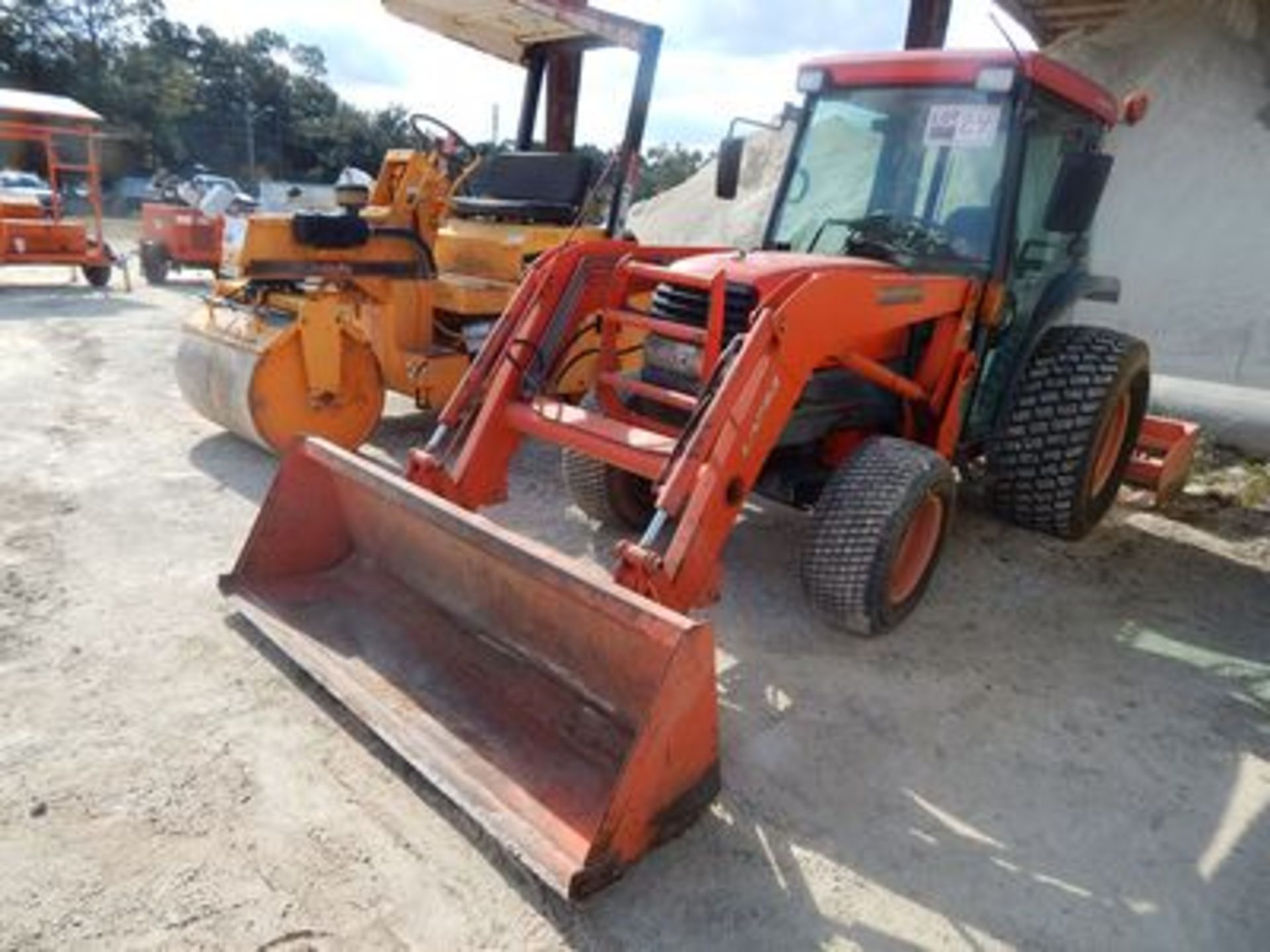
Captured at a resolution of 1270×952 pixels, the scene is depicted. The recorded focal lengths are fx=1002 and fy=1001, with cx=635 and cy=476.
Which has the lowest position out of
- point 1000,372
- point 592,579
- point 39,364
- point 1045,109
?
point 39,364

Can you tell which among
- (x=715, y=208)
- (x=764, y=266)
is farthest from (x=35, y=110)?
(x=764, y=266)

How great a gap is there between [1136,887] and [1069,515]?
258 cm

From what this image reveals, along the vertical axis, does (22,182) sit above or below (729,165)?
below

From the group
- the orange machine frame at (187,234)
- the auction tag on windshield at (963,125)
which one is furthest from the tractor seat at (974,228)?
the orange machine frame at (187,234)

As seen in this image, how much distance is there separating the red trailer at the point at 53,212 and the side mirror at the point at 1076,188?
39.8 ft

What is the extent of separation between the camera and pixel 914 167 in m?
4.51

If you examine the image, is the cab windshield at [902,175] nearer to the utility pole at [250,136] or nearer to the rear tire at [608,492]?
the rear tire at [608,492]

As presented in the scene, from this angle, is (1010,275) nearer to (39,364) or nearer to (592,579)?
(592,579)

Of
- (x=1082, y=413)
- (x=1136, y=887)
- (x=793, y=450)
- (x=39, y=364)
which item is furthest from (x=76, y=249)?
(x=1136, y=887)

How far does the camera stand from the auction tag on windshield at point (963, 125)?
4.27 meters

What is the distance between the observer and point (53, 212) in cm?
1357

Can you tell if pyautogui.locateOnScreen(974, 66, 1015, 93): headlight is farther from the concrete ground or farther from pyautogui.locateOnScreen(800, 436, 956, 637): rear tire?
the concrete ground

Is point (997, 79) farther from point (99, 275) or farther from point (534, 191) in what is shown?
point (99, 275)

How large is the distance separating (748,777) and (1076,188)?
2.74 meters
